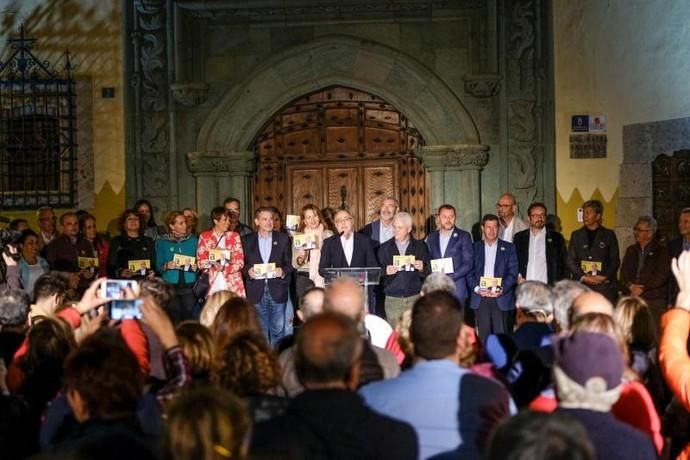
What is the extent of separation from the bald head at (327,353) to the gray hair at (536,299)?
8.36 feet

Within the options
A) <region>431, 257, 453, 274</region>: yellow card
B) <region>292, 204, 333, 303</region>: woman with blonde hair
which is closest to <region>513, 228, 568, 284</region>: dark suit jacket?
<region>431, 257, 453, 274</region>: yellow card

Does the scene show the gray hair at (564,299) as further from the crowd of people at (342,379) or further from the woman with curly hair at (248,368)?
the woman with curly hair at (248,368)

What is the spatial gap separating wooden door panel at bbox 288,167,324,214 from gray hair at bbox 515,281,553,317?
307 inches

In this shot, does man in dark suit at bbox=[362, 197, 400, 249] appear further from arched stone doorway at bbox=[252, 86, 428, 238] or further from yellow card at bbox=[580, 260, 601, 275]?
arched stone doorway at bbox=[252, 86, 428, 238]

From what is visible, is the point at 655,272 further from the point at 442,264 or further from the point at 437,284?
the point at 437,284

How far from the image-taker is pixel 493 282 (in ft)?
34.0

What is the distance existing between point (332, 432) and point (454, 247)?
7.11 meters

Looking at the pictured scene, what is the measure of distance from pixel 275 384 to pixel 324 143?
9617 mm

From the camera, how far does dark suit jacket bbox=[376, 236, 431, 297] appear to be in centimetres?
1032

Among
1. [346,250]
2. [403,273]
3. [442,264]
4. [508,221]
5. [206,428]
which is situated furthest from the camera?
[508,221]

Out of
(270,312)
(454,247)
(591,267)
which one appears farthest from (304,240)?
(591,267)

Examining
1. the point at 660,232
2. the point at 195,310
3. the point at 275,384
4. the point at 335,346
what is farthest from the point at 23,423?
the point at 660,232

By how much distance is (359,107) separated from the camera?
44.8 ft

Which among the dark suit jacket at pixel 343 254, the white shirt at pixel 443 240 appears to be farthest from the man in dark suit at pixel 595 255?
the dark suit jacket at pixel 343 254
